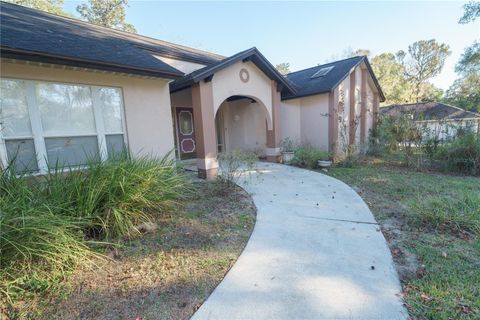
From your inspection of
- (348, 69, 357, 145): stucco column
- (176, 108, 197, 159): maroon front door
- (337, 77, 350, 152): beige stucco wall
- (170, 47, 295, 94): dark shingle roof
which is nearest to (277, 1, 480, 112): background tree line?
(348, 69, 357, 145): stucco column

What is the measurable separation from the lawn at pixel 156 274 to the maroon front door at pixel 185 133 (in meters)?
6.96

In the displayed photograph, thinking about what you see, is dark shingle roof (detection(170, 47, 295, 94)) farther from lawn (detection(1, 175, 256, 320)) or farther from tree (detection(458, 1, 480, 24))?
tree (detection(458, 1, 480, 24))

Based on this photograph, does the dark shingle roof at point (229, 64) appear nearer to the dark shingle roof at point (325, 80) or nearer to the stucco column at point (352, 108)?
the dark shingle roof at point (325, 80)

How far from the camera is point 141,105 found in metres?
6.34

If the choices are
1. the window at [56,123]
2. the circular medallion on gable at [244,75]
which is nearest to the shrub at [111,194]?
the window at [56,123]

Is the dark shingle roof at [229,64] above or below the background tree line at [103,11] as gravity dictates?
below

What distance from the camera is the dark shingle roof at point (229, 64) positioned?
693 cm

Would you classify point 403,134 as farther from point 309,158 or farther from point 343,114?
point 309,158

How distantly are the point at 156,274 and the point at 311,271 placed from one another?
1883mm

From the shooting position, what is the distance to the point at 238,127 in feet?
40.2

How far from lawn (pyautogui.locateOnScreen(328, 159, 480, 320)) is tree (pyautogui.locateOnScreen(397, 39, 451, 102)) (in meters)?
34.0

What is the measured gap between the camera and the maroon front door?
35.3ft

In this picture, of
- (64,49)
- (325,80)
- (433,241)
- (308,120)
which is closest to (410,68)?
(325,80)

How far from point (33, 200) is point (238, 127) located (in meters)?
9.92
